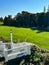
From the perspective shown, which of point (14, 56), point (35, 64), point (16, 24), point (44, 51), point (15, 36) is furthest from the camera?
point (16, 24)

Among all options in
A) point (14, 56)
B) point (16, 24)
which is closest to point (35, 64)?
point (14, 56)

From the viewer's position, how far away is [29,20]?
155ft

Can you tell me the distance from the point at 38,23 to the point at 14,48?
102ft

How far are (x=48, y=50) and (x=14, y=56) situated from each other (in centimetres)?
496

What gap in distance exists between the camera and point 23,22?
4656 centimetres

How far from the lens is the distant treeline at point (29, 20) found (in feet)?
150

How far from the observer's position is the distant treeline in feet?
150

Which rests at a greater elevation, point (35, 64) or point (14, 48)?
point (14, 48)

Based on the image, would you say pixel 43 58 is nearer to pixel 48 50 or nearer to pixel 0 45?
pixel 48 50

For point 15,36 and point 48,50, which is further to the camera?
point 15,36

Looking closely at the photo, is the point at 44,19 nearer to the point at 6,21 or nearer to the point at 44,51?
the point at 6,21

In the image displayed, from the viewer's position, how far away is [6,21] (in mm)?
46812

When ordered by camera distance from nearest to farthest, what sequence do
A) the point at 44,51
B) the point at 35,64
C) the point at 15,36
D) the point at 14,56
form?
the point at 14,56, the point at 35,64, the point at 44,51, the point at 15,36

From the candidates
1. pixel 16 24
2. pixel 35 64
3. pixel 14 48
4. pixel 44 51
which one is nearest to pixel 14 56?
pixel 14 48
